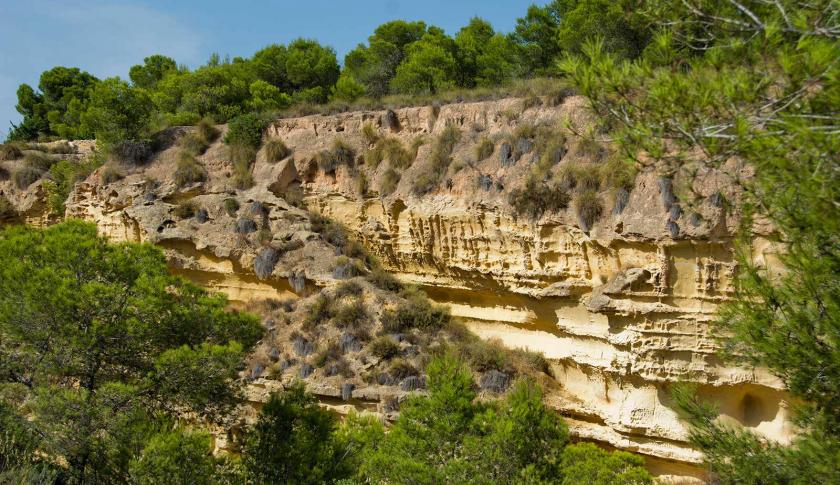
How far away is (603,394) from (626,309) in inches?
73.0

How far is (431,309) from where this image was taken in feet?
51.2

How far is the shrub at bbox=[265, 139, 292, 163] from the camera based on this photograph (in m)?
18.8

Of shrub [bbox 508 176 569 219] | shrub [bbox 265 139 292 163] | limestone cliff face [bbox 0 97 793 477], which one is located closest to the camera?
limestone cliff face [bbox 0 97 793 477]

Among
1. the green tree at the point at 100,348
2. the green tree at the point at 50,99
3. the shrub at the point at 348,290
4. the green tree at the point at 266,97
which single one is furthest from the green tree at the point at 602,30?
the green tree at the point at 50,99

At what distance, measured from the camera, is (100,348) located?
912 centimetres

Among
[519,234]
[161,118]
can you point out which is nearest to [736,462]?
[519,234]

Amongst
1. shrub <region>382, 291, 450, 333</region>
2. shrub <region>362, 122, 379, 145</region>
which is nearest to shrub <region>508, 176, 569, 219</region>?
shrub <region>382, 291, 450, 333</region>

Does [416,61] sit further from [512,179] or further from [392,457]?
[392,457]

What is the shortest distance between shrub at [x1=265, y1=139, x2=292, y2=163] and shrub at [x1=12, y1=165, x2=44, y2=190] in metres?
9.44

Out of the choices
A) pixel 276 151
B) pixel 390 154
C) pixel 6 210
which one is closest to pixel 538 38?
pixel 390 154

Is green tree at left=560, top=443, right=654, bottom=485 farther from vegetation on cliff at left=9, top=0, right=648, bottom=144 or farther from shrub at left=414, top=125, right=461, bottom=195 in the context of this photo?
vegetation on cliff at left=9, top=0, right=648, bottom=144

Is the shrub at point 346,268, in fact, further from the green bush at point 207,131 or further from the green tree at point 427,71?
the green tree at point 427,71

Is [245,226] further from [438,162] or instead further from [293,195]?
[438,162]

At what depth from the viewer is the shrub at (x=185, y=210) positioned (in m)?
18.1
